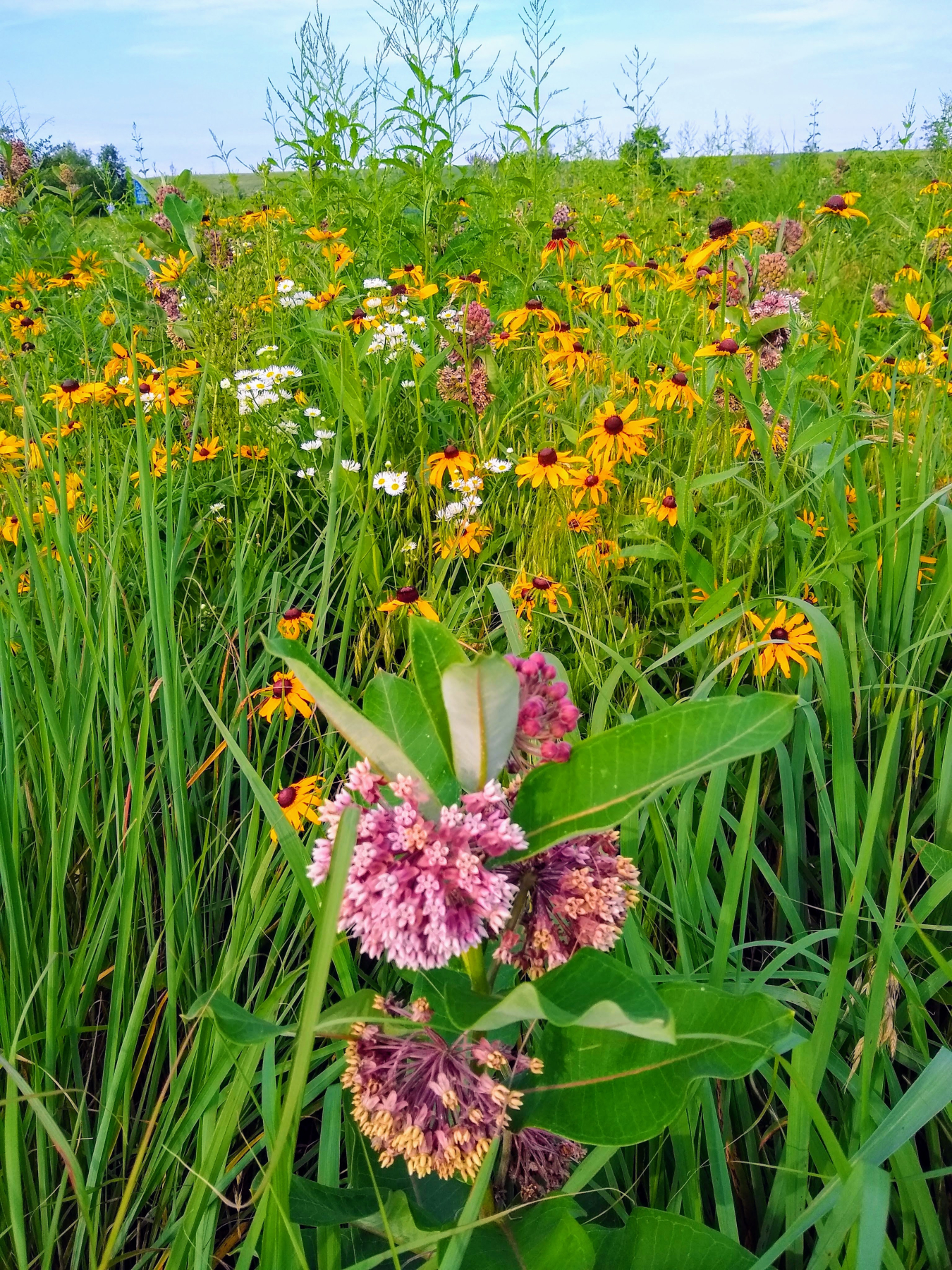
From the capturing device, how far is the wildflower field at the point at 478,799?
55 cm

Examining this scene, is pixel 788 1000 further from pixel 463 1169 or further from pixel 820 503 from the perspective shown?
pixel 820 503

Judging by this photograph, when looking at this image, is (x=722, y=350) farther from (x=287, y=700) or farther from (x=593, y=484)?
(x=287, y=700)

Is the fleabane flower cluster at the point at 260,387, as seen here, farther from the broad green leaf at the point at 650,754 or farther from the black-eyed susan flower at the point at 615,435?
the broad green leaf at the point at 650,754

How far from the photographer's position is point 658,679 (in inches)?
61.6

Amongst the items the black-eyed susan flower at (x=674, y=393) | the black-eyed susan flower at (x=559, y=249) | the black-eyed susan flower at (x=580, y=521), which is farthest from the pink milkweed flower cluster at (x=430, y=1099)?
the black-eyed susan flower at (x=559, y=249)

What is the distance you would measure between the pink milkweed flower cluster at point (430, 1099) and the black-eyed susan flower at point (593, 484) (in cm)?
130

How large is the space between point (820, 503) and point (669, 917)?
39.9 inches

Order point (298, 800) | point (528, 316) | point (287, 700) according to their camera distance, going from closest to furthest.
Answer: point (298, 800) → point (287, 700) → point (528, 316)

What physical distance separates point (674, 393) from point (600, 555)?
1.78 feet

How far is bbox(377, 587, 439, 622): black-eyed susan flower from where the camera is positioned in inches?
53.9

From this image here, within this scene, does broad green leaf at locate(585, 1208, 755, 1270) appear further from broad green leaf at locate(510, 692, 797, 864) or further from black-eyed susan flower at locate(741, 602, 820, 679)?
black-eyed susan flower at locate(741, 602, 820, 679)

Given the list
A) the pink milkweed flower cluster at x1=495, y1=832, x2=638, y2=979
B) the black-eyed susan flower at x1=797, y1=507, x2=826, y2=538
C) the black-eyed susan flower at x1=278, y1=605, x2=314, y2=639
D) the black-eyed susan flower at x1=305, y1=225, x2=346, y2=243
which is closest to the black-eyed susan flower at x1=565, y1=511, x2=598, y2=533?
the black-eyed susan flower at x1=797, y1=507, x2=826, y2=538

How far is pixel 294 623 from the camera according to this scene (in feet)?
4.40

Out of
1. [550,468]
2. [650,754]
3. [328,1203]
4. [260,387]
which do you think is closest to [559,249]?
[260,387]
